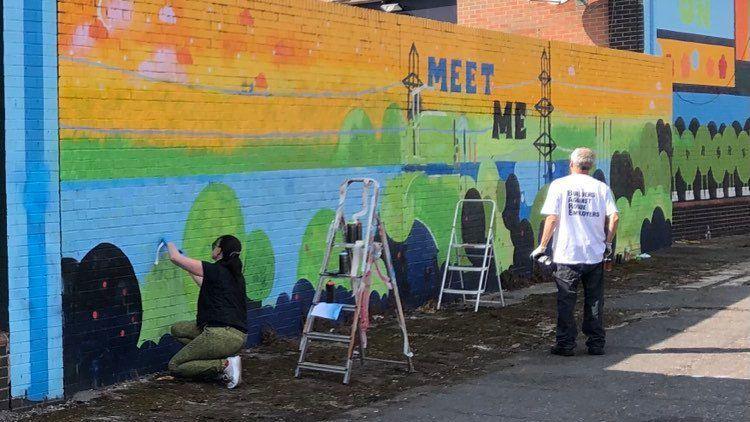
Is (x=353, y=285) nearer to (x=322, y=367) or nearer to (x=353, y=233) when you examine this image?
(x=353, y=233)

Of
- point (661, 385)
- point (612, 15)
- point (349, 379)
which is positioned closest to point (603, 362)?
point (661, 385)

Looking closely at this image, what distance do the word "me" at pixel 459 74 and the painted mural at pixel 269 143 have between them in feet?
0.08

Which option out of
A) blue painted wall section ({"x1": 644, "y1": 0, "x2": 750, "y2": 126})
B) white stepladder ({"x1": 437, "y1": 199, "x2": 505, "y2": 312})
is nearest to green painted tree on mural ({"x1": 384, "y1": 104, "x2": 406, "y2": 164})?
white stepladder ({"x1": 437, "y1": 199, "x2": 505, "y2": 312})

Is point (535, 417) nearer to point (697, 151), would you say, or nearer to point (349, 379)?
point (349, 379)

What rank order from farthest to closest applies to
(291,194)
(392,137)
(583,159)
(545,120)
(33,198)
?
(545,120), (392,137), (291,194), (583,159), (33,198)

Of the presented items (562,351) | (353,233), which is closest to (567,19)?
(562,351)

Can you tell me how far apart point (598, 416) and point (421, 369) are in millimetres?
2029

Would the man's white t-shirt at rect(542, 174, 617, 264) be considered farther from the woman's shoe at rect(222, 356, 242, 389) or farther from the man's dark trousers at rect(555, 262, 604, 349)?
the woman's shoe at rect(222, 356, 242, 389)

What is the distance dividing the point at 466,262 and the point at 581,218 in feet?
12.2

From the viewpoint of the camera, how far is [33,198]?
7.41 metres

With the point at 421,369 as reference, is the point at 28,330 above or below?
above

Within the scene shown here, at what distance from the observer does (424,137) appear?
12086mm

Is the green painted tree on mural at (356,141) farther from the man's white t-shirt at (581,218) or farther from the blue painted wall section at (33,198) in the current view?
the blue painted wall section at (33,198)

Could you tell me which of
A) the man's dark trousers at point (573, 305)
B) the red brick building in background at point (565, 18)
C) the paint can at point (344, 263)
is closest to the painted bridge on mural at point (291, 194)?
the man's dark trousers at point (573, 305)
